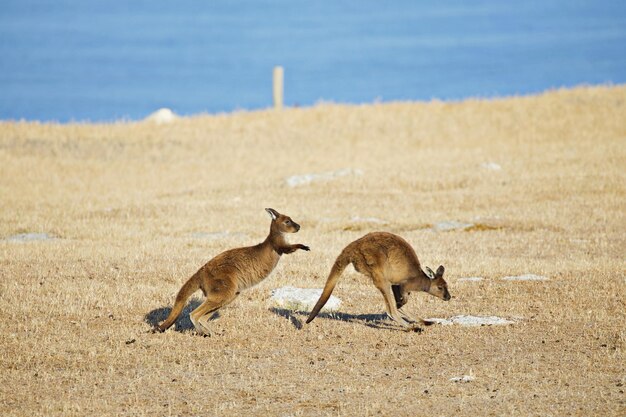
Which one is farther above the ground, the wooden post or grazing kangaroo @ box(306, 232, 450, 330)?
the wooden post

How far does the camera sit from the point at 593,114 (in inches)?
1660

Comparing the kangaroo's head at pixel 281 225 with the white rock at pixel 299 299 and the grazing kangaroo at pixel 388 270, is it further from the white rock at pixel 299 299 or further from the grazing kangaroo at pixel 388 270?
the white rock at pixel 299 299

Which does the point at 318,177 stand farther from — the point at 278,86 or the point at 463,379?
the point at 463,379

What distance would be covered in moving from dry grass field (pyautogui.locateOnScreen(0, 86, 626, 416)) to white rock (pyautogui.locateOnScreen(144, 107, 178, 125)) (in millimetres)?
6415

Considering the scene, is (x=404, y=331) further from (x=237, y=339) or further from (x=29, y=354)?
(x=29, y=354)

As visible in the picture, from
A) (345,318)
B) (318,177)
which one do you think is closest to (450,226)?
(345,318)

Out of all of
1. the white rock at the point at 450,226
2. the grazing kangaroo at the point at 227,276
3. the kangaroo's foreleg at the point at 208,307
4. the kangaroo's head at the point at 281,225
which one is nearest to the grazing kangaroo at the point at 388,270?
the grazing kangaroo at the point at 227,276

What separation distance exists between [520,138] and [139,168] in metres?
17.0

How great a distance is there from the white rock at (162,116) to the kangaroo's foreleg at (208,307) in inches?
1472

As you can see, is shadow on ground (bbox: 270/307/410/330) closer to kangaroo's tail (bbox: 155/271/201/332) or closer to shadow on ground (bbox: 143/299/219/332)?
shadow on ground (bbox: 143/299/219/332)

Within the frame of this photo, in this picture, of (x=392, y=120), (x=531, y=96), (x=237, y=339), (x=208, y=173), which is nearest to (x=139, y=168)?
(x=208, y=173)

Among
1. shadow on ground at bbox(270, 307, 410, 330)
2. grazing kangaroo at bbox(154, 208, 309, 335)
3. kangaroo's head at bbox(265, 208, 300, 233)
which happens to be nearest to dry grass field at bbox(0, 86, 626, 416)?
shadow on ground at bbox(270, 307, 410, 330)

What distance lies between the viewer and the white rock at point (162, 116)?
157 feet

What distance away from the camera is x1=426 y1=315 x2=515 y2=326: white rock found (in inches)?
443
